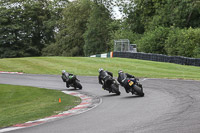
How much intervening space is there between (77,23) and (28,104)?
2297 inches

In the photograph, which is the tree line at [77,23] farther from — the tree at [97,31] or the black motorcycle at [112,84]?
the black motorcycle at [112,84]

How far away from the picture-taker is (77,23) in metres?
70.6

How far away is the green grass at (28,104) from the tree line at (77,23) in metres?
35.7

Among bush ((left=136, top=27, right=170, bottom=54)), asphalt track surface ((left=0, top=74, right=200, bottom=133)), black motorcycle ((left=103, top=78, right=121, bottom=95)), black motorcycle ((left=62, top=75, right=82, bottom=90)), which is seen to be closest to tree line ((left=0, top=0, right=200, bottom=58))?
bush ((left=136, top=27, right=170, bottom=54))

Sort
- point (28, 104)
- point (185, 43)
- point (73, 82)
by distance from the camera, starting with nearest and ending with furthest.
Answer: point (28, 104)
point (73, 82)
point (185, 43)

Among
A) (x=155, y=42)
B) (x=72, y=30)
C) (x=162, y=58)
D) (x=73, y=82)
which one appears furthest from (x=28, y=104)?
(x=72, y=30)

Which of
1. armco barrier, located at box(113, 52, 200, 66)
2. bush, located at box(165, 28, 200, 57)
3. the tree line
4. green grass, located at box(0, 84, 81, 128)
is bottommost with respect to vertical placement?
green grass, located at box(0, 84, 81, 128)

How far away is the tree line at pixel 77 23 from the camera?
52594 millimetres

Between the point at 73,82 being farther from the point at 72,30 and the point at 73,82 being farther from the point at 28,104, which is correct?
the point at 72,30

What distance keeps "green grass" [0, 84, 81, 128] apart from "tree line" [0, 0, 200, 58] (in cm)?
3573

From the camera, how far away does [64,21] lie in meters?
71.4

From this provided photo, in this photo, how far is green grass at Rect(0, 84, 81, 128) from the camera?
1013 centimetres

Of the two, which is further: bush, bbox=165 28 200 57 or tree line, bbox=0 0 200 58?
tree line, bbox=0 0 200 58

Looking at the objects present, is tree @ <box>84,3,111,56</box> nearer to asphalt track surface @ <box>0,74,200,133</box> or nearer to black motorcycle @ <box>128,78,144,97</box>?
black motorcycle @ <box>128,78,144,97</box>
